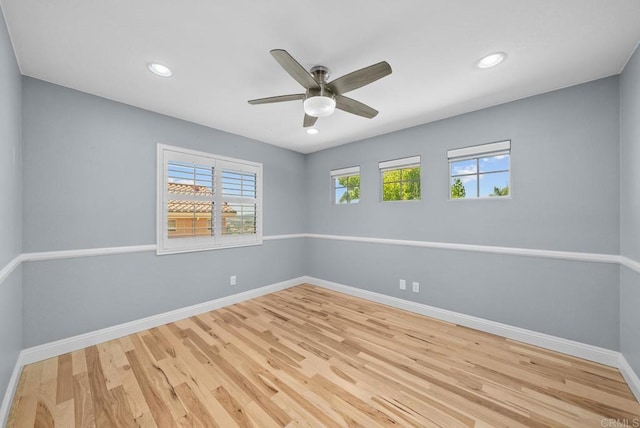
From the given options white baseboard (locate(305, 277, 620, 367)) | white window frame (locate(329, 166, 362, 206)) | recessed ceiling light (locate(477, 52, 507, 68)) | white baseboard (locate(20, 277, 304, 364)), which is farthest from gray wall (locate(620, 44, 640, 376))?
white baseboard (locate(20, 277, 304, 364))

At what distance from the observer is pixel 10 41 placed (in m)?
1.71

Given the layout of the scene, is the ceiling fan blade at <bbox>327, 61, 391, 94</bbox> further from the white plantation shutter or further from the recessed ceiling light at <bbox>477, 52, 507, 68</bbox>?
the white plantation shutter

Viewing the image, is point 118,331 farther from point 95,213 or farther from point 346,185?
point 346,185

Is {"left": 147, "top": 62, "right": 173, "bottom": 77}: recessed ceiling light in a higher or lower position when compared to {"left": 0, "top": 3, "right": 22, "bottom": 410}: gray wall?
higher

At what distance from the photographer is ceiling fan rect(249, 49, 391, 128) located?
1598 mm

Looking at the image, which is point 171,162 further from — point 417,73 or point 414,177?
point 414,177

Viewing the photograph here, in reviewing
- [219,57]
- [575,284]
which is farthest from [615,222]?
[219,57]

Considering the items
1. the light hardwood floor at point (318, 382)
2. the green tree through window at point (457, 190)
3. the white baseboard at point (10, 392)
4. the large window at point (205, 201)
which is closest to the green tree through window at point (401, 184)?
the green tree through window at point (457, 190)

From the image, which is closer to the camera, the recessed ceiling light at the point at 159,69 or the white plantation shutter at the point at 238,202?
the recessed ceiling light at the point at 159,69

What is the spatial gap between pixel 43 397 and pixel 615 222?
4795mm

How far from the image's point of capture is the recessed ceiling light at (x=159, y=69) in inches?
79.4

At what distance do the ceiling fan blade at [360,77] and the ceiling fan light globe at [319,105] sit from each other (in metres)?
0.11

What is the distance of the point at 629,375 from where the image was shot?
6.11 ft

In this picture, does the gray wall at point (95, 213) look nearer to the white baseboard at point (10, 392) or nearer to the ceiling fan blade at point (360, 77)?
the white baseboard at point (10, 392)
